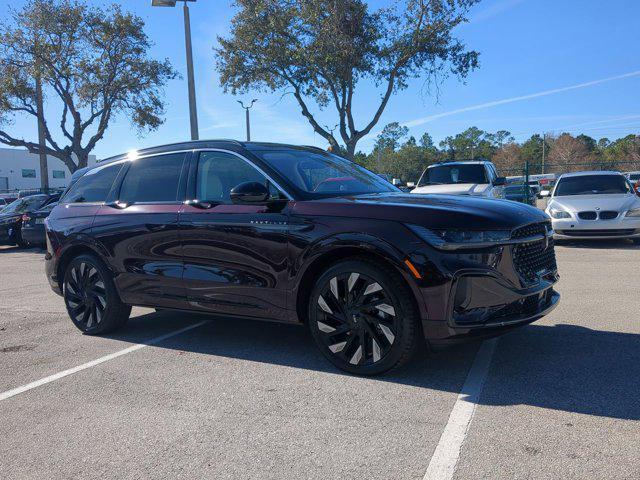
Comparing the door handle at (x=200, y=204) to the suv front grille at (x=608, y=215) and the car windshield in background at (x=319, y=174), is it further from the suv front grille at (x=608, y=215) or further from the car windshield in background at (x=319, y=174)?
the suv front grille at (x=608, y=215)

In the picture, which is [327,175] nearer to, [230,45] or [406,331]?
[406,331]

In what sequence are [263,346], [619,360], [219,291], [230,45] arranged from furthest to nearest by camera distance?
[230,45]
[263,346]
[219,291]
[619,360]

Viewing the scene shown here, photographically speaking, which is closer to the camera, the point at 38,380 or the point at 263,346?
the point at 38,380

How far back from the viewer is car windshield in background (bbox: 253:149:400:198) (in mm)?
4516

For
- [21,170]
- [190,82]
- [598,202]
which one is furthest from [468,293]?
[21,170]

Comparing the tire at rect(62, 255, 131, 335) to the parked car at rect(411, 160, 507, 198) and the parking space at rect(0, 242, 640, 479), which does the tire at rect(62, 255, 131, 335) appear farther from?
the parked car at rect(411, 160, 507, 198)

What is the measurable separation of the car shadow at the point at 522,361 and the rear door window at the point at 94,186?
4.69 feet

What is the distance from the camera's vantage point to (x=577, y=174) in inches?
502

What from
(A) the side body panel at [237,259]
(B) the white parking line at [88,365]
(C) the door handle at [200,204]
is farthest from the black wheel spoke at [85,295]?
(C) the door handle at [200,204]

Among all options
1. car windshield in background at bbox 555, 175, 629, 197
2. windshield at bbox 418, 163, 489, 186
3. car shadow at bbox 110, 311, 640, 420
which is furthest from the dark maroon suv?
car windshield in background at bbox 555, 175, 629, 197

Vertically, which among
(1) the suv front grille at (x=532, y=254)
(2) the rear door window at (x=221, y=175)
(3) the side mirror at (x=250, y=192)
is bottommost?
(1) the suv front grille at (x=532, y=254)

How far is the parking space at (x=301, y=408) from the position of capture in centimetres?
279

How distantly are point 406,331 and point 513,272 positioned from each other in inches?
32.3

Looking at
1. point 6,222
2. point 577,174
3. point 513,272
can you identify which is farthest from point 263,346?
point 6,222
